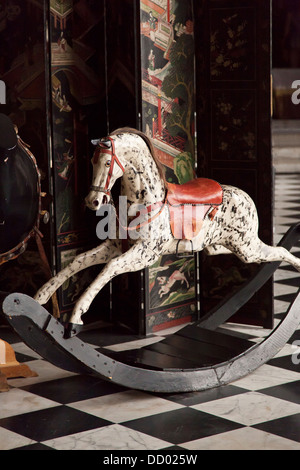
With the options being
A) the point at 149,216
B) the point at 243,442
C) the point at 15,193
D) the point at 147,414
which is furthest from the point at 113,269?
the point at 243,442

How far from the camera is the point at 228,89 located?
5.33 m

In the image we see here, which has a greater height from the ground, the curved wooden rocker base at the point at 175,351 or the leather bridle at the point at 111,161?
the leather bridle at the point at 111,161

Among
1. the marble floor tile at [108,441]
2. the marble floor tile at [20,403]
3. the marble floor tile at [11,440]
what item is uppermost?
the marble floor tile at [20,403]

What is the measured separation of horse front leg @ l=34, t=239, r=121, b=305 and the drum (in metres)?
0.23

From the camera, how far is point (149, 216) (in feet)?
13.4

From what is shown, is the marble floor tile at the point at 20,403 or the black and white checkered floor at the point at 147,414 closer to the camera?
the black and white checkered floor at the point at 147,414

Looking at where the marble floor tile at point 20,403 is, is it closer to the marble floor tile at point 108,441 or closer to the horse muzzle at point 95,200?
the marble floor tile at point 108,441

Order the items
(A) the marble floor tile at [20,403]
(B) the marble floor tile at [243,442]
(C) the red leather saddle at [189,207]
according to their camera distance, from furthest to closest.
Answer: (C) the red leather saddle at [189,207]
(A) the marble floor tile at [20,403]
(B) the marble floor tile at [243,442]

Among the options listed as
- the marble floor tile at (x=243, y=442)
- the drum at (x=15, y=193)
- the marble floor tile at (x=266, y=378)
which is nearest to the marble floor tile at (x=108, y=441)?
the marble floor tile at (x=243, y=442)

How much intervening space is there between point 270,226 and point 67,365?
1741 mm

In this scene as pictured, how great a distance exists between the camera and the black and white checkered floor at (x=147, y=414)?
11.6 ft

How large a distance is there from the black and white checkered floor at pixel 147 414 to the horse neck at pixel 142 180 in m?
0.96

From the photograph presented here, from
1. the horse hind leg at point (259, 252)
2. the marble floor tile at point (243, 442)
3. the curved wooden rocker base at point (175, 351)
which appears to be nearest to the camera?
the marble floor tile at point (243, 442)

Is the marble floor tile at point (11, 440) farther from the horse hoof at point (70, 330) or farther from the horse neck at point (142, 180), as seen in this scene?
the horse neck at point (142, 180)
